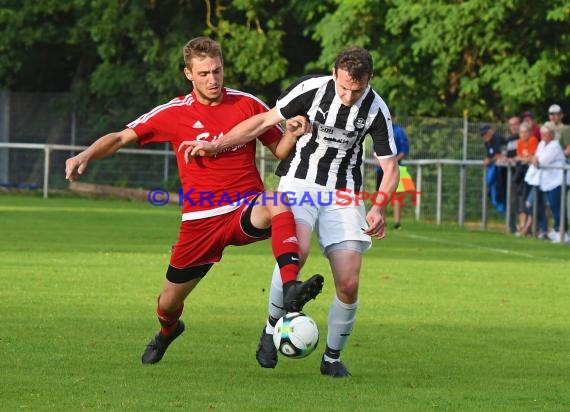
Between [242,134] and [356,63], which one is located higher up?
[356,63]

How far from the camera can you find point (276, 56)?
39.7 metres

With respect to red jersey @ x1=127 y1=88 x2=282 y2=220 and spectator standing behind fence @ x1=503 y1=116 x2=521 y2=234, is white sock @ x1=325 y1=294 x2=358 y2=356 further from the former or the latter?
spectator standing behind fence @ x1=503 y1=116 x2=521 y2=234

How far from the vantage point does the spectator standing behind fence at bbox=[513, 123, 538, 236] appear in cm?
2400

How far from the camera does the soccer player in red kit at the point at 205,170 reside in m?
9.29

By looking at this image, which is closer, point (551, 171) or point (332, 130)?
point (332, 130)

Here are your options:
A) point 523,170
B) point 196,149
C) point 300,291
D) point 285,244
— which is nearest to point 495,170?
point 523,170

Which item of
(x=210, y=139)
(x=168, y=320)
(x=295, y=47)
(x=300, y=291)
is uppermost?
(x=295, y=47)

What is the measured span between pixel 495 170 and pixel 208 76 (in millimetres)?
16881

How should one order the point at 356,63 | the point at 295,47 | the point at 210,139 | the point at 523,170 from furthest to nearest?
1. the point at 295,47
2. the point at 523,170
3. the point at 210,139
4. the point at 356,63

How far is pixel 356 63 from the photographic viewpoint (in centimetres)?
877

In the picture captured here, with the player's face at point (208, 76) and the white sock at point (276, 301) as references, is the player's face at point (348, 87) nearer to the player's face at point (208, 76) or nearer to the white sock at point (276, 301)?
the player's face at point (208, 76)

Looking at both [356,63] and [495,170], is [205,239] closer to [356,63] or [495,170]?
[356,63]

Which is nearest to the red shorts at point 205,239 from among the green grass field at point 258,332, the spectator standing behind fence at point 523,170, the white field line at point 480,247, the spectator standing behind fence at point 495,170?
the green grass field at point 258,332

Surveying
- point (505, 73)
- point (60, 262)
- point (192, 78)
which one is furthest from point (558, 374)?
point (505, 73)
